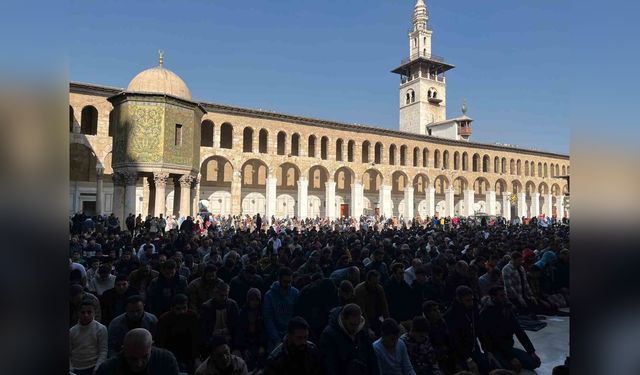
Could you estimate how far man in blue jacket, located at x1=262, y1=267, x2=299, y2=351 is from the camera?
5184mm

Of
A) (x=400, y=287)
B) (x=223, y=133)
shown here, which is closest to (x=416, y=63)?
(x=223, y=133)

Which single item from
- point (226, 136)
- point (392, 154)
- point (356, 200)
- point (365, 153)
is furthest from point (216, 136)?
point (392, 154)

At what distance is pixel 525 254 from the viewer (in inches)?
374

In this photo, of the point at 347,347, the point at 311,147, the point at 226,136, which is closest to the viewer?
the point at 347,347

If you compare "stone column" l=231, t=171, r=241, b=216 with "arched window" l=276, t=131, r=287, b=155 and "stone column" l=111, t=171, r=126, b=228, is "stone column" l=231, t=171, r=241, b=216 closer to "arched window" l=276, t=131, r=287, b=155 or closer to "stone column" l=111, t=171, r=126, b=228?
"arched window" l=276, t=131, r=287, b=155

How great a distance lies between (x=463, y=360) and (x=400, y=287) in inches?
58.4

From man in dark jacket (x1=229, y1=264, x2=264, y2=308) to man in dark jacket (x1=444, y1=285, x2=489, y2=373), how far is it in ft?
8.84

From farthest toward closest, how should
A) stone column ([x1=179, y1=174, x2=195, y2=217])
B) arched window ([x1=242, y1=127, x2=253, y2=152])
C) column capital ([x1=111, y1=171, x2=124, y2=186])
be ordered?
arched window ([x1=242, y1=127, x2=253, y2=152]) < stone column ([x1=179, y1=174, x2=195, y2=217]) < column capital ([x1=111, y1=171, x2=124, y2=186])

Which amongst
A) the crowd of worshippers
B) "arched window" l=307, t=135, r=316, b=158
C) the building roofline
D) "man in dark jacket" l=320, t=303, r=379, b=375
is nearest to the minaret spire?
the building roofline

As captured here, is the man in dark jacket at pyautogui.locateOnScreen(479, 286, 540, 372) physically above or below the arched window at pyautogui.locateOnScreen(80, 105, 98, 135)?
below

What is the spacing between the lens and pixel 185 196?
69.2ft

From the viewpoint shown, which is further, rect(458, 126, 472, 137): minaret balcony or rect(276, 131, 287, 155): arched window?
rect(458, 126, 472, 137): minaret balcony

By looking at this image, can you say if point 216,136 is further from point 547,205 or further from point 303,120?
point 547,205

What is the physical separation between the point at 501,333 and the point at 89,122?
28.7 meters
